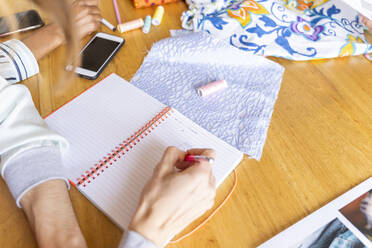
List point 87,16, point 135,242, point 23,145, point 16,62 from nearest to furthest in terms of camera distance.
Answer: point 135,242 < point 23,145 < point 16,62 < point 87,16

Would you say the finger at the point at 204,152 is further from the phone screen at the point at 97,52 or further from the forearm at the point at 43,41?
the forearm at the point at 43,41

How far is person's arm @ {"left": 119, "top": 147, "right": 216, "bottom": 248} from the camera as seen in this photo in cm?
40

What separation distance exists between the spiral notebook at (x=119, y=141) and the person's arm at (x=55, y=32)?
0.19 meters

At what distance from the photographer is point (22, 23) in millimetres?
768

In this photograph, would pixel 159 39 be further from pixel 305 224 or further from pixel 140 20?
pixel 305 224

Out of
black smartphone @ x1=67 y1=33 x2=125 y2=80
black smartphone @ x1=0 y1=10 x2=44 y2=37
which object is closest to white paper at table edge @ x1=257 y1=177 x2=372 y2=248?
black smartphone @ x1=67 y1=33 x2=125 y2=80

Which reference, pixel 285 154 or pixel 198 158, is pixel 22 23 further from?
pixel 285 154

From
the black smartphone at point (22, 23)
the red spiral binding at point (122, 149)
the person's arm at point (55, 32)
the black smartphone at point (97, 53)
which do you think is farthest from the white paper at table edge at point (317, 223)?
the black smartphone at point (22, 23)

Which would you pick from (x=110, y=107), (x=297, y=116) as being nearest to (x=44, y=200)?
(x=110, y=107)

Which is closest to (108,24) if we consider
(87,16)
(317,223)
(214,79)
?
(87,16)

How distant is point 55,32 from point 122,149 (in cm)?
41

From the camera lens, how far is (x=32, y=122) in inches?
20.7

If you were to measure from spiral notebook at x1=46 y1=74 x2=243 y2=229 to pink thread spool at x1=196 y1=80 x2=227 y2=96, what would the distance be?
92 mm

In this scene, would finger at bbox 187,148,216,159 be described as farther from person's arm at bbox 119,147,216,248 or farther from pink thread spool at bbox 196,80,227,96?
pink thread spool at bbox 196,80,227,96
